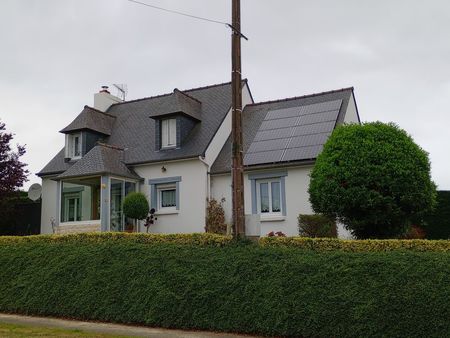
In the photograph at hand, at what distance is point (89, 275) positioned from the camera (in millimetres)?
12133

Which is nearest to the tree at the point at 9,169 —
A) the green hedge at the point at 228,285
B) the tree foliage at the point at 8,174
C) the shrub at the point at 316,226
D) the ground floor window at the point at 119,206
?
the tree foliage at the point at 8,174

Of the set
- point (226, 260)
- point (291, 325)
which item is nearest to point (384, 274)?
point (291, 325)

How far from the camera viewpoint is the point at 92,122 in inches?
935

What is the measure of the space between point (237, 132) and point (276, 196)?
8.16 m

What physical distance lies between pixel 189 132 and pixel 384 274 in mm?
13793

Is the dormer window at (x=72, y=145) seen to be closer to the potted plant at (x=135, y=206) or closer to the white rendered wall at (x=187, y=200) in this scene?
the white rendered wall at (x=187, y=200)

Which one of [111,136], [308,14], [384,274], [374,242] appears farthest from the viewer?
[111,136]

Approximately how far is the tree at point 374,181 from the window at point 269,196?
18.3 feet

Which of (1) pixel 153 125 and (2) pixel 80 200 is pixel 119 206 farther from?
(1) pixel 153 125

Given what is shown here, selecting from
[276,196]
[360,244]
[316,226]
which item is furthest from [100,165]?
[360,244]

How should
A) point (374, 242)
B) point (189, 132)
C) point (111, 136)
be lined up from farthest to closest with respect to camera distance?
A: point (111, 136) < point (189, 132) < point (374, 242)

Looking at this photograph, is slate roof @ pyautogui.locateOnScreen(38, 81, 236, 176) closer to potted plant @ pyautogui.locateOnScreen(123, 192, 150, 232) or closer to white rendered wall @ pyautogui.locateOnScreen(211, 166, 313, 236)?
potted plant @ pyautogui.locateOnScreen(123, 192, 150, 232)

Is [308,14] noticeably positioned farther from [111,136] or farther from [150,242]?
[111,136]

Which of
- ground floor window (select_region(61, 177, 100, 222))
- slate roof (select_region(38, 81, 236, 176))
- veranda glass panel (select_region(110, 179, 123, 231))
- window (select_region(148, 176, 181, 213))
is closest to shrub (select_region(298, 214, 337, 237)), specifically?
slate roof (select_region(38, 81, 236, 176))
